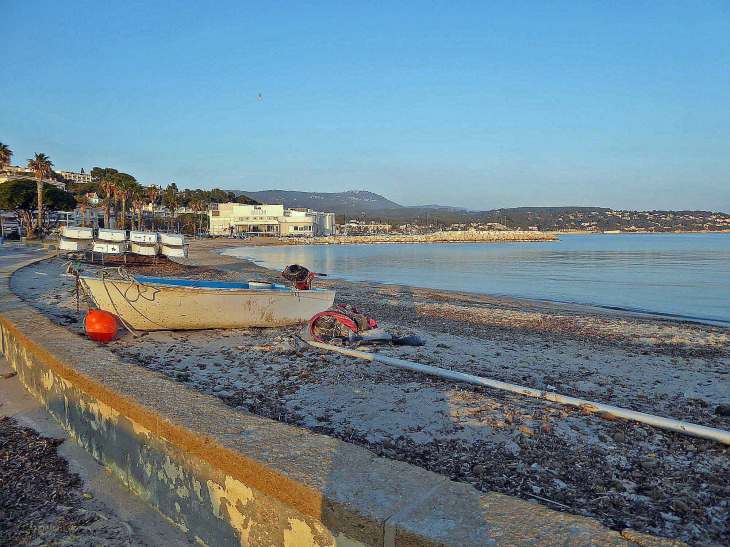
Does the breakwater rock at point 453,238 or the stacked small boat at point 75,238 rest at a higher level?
the stacked small boat at point 75,238

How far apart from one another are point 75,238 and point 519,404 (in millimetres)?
16103

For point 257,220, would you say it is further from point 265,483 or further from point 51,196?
point 265,483

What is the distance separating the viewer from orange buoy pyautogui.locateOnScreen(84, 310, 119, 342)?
22.6 ft

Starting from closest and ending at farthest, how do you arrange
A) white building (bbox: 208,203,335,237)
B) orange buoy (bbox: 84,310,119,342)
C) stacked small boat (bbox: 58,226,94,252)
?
orange buoy (bbox: 84,310,119,342)
stacked small boat (bbox: 58,226,94,252)
white building (bbox: 208,203,335,237)

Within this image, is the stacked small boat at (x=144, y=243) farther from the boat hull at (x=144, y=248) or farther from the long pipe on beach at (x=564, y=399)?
the long pipe on beach at (x=564, y=399)

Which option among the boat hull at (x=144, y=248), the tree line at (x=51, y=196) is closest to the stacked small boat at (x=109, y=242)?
the boat hull at (x=144, y=248)

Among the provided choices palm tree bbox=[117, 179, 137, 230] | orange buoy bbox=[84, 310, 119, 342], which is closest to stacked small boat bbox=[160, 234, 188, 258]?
orange buoy bbox=[84, 310, 119, 342]

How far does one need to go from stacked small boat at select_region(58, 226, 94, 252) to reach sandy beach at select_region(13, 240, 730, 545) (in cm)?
640

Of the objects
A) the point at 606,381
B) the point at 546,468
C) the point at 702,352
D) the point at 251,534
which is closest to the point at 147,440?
the point at 251,534

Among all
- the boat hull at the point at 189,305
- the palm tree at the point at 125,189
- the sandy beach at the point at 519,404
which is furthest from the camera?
the palm tree at the point at 125,189

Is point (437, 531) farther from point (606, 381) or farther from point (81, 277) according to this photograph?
point (81, 277)

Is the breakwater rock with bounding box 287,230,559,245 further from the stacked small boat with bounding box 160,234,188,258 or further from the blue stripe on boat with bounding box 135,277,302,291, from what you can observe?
the blue stripe on boat with bounding box 135,277,302,291

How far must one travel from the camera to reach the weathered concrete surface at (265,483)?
186cm

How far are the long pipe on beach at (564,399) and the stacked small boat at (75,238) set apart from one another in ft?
41.4
